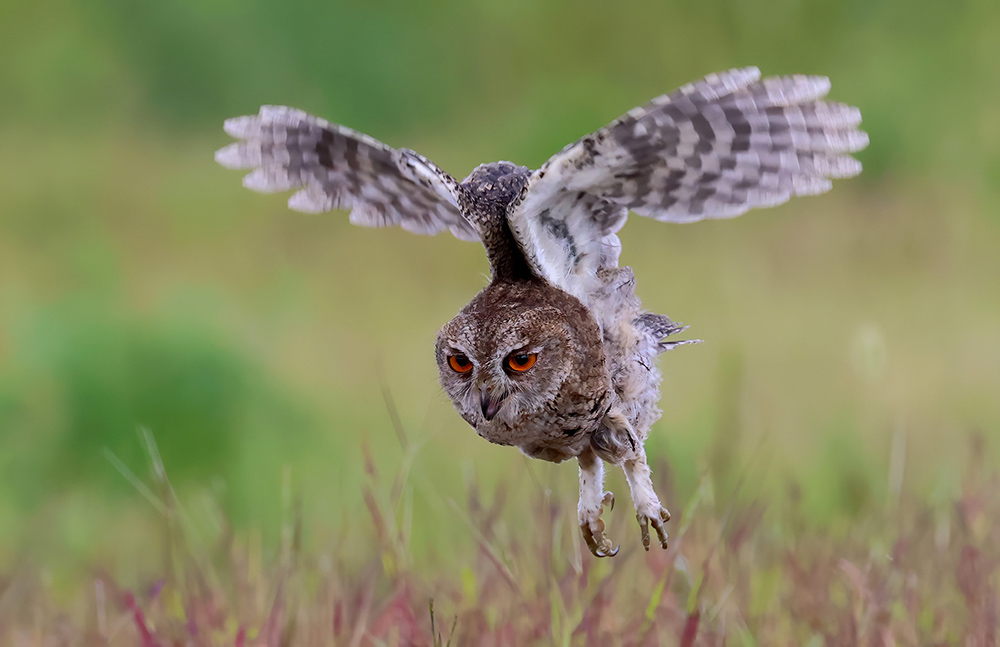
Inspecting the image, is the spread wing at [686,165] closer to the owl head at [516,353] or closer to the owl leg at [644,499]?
the owl head at [516,353]

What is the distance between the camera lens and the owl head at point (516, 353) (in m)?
3.10

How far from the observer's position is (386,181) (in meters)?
3.68

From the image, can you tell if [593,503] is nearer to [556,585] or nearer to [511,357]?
[556,585]

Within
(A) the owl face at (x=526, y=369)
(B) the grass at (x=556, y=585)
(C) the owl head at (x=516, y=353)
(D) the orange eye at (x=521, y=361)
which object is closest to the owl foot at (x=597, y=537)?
(B) the grass at (x=556, y=585)

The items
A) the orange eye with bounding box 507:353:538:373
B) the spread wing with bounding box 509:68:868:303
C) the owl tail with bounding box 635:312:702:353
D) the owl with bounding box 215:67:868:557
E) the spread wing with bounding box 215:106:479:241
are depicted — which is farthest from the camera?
the owl tail with bounding box 635:312:702:353

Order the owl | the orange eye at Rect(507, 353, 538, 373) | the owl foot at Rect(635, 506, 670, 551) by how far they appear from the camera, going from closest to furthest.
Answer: the owl → the orange eye at Rect(507, 353, 538, 373) → the owl foot at Rect(635, 506, 670, 551)

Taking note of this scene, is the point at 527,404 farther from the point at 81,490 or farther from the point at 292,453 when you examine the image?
the point at 81,490

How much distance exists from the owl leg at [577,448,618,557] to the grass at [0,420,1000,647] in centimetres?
11

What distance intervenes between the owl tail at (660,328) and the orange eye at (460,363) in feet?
2.49

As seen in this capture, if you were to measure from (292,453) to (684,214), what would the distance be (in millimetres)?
5169

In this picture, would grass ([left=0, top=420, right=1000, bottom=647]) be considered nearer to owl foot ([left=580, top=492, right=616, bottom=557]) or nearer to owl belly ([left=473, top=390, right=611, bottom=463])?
owl foot ([left=580, top=492, right=616, bottom=557])

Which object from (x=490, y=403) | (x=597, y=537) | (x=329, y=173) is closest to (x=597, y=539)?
(x=597, y=537)

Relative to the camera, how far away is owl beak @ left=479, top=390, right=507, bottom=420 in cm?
311

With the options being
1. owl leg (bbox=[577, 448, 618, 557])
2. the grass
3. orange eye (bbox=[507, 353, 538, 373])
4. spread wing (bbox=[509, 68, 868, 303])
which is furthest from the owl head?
the grass
